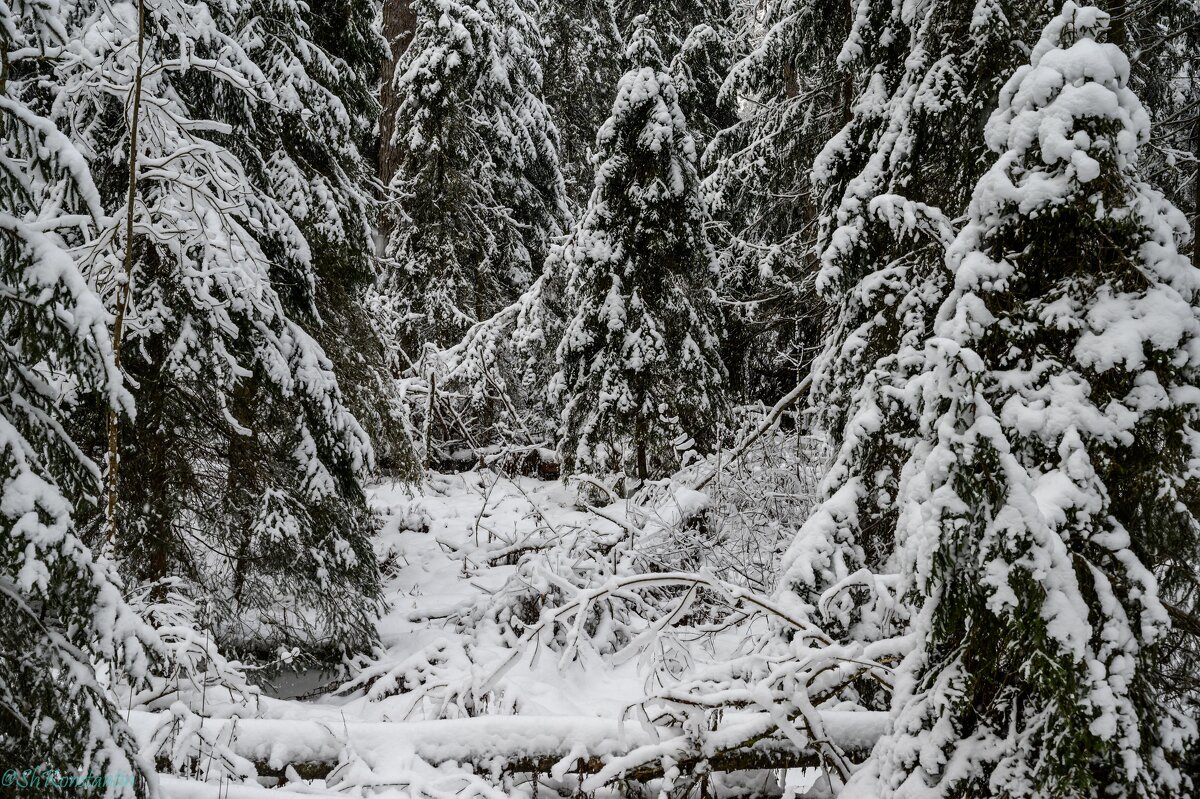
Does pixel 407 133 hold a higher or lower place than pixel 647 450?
higher

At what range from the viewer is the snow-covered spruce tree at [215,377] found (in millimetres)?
3990

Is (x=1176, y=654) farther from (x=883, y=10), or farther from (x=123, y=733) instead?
(x=883, y=10)

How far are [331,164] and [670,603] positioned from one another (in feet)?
16.2

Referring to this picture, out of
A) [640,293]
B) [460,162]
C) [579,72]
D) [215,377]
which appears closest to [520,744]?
[215,377]

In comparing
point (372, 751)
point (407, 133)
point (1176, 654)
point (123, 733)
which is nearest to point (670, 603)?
point (372, 751)

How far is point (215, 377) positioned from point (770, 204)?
8704 mm

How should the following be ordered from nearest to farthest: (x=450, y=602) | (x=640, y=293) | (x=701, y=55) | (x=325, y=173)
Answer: (x=325, y=173) < (x=450, y=602) < (x=640, y=293) < (x=701, y=55)

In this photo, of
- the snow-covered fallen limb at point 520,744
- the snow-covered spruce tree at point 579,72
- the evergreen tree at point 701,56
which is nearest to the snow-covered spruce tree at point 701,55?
the evergreen tree at point 701,56

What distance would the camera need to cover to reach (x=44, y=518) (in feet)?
6.07

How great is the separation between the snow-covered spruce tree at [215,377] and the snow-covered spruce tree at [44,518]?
1.74m

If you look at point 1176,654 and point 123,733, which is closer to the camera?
point 123,733

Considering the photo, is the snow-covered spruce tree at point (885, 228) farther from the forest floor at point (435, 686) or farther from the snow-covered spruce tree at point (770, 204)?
the snow-covered spruce tree at point (770, 204)

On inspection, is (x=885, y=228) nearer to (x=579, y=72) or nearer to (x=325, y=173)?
(x=325, y=173)

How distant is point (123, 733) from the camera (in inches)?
80.6
